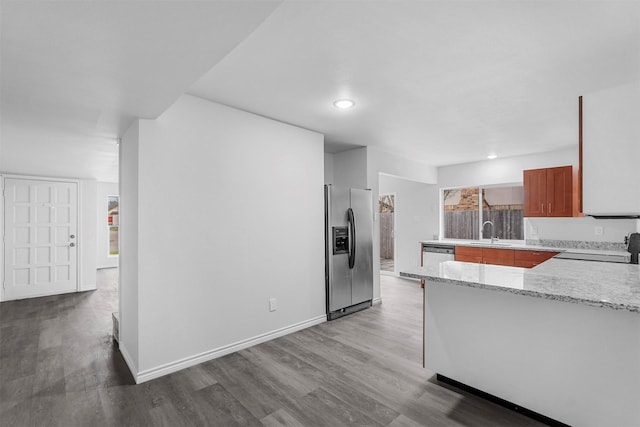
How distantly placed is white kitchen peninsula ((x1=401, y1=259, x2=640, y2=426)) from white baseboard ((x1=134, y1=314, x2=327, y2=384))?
5.28 feet

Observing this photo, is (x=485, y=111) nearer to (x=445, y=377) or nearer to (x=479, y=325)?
(x=479, y=325)

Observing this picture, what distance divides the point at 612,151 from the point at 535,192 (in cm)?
327

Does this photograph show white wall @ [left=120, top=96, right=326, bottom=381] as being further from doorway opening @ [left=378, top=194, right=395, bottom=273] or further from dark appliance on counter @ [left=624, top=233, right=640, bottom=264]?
doorway opening @ [left=378, top=194, right=395, bottom=273]

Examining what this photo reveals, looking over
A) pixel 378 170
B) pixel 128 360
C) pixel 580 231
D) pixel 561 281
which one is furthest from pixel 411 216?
pixel 128 360

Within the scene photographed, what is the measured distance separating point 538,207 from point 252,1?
16.9ft

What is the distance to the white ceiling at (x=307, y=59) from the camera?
4.54 feet

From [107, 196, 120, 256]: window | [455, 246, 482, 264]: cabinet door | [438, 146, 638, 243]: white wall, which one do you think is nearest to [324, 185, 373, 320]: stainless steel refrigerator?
[455, 246, 482, 264]: cabinet door

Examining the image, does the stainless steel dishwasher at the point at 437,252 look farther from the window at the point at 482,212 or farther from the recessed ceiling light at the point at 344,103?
the recessed ceiling light at the point at 344,103

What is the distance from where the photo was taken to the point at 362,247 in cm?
443

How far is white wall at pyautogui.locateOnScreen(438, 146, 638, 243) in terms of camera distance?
4523mm

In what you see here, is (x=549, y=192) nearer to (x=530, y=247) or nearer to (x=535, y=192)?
(x=535, y=192)

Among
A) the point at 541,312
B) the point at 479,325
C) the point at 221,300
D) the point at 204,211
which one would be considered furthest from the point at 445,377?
the point at 204,211

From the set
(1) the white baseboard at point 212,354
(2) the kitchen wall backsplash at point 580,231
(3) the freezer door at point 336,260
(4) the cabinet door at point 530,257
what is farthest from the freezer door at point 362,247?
(2) the kitchen wall backsplash at point 580,231

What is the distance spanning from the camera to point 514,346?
204cm
